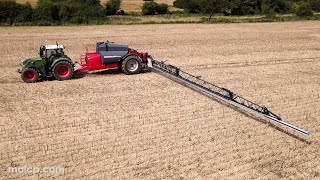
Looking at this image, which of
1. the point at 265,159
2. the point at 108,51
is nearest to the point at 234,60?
the point at 108,51

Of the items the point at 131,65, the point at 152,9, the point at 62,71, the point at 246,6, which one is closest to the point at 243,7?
the point at 246,6

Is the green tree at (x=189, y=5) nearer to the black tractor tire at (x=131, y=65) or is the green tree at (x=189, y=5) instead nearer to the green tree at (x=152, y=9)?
the green tree at (x=152, y=9)

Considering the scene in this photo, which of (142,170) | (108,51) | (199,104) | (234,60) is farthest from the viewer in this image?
(234,60)

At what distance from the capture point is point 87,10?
39750mm

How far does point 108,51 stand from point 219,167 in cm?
825

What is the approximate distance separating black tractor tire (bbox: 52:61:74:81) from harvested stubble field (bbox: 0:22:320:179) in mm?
286

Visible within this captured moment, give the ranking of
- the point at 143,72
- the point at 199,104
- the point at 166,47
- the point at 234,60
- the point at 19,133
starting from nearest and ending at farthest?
1. the point at 19,133
2. the point at 199,104
3. the point at 143,72
4. the point at 234,60
5. the point at 166,47

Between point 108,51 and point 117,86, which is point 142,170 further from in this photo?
point 108,51

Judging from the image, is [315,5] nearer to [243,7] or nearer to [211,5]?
[243,7]

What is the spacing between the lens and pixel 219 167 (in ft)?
27.3

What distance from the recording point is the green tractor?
13.7 meters

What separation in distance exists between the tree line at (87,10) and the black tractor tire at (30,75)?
72.8 feet

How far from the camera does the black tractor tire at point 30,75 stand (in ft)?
45.0

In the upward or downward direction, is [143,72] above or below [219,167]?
above
